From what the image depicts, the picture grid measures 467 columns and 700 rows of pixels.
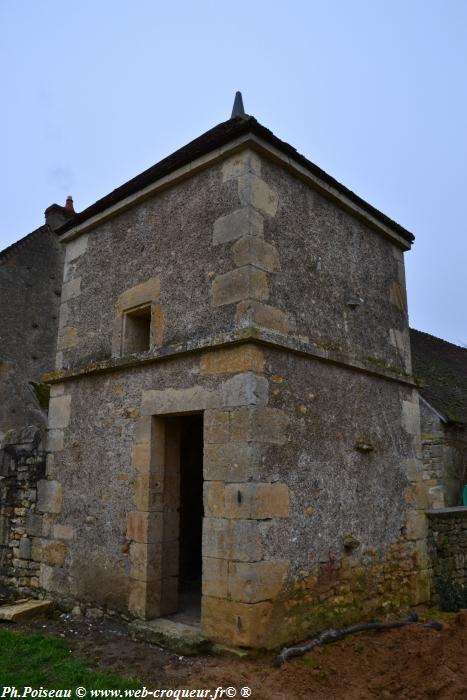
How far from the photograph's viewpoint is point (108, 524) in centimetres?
551

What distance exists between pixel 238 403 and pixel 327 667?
2161mm

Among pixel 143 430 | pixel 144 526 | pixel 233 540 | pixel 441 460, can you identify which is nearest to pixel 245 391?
pixel 233 540

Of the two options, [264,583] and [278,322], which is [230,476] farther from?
[278,322]

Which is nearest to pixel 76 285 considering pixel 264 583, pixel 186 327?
pixel 186 327

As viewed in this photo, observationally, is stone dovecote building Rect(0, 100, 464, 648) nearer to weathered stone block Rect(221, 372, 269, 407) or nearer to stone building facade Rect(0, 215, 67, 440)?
weathered stone block Rect(221, 372, 269, 407)

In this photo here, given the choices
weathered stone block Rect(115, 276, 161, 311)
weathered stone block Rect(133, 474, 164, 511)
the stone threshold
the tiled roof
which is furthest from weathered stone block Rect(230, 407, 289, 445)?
the tiled roof

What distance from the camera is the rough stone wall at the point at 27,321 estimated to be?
10352 millimetres

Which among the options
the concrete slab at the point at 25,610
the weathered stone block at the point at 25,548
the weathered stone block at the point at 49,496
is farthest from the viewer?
the weathered stone block at the point at 25,548

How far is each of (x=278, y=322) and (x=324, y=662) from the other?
2806 mm

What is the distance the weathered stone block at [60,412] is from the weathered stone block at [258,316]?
2.63 metres

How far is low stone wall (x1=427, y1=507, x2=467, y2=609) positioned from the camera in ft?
21.1

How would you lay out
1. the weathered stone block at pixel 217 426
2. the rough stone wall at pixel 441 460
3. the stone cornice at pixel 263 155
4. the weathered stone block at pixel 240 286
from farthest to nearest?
1. the rough stone wall at pixel 441 460
2. the stone cornice at pixel 263 155
3. the weathered stone block at pixel 240 286
4. the weathered stone block at pixel 217 426

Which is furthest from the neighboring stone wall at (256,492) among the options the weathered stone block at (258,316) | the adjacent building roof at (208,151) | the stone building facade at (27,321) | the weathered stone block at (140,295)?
the stone building facade at (27,321)

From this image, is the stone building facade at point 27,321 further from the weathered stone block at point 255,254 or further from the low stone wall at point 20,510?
the weathered stone block at point 255,254
